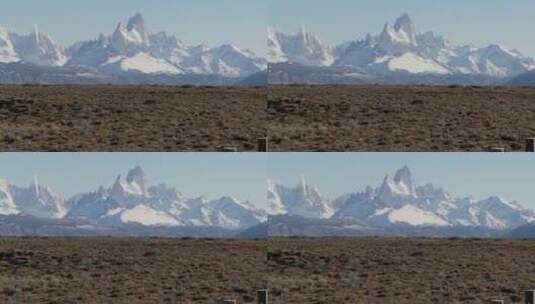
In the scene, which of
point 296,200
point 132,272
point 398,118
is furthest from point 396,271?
point 296,200

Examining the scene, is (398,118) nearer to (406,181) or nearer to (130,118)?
(130,118)

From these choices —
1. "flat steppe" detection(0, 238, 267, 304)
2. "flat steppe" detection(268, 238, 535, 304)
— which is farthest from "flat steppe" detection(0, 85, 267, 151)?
"flat steppe" detection(268, 238, 535, 304)

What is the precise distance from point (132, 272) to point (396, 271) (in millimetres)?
9187

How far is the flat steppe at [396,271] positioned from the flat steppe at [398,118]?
4.05m

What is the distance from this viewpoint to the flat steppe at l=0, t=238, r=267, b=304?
39375 mm

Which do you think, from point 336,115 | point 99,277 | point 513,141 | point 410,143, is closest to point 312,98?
point 336,115

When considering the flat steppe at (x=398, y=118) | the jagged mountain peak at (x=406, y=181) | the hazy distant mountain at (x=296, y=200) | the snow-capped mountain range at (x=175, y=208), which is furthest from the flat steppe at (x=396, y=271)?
the jagged mountain peak at (x=406, y=181)

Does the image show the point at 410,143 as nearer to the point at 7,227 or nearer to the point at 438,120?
the point at 438,120

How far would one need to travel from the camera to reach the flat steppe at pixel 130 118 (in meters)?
44.2

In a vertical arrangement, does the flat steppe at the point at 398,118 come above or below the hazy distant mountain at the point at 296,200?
above

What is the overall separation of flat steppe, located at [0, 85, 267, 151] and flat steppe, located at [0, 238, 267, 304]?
13.0 ft

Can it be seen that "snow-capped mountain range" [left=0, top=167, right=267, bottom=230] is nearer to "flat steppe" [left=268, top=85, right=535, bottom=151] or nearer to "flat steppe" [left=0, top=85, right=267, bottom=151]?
"flat steppe" [left=0, top=85, right=267, bottom=151]

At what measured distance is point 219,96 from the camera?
50312mm

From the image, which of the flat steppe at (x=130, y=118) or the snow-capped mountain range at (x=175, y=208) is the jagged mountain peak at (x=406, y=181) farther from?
the flat steppe at (x=130, y=118)
